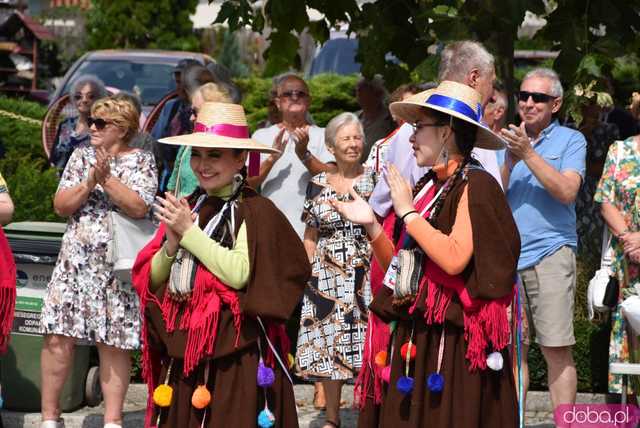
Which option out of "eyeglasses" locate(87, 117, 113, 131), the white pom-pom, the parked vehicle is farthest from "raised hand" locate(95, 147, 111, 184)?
the parked vehicle

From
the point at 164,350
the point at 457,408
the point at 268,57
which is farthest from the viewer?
the point at 268,57

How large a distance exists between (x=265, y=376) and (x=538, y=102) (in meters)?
2.66

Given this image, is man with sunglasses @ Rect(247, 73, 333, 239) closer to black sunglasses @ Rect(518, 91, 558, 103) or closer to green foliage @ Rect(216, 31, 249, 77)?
black sunglasses @ Rect(518, 91, 558, 103)

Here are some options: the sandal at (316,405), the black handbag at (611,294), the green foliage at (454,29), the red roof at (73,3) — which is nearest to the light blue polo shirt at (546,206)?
the black handbag at (611,294)

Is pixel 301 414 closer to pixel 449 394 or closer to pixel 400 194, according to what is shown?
pixel 449 394

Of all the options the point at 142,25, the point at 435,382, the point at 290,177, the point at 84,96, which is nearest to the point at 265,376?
the point at 435,382

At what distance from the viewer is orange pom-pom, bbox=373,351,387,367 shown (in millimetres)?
5156

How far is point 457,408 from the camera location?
4941 mm

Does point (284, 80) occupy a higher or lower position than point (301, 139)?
higher

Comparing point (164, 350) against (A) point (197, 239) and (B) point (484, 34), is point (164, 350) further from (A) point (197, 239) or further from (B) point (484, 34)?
(B) point (484, 34)

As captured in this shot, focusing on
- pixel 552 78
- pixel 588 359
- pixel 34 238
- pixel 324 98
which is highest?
pixel 324 98

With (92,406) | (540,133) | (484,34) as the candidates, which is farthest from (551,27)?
(92,406)

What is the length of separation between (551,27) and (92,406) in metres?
3.78

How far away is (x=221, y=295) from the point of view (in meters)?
5.11
